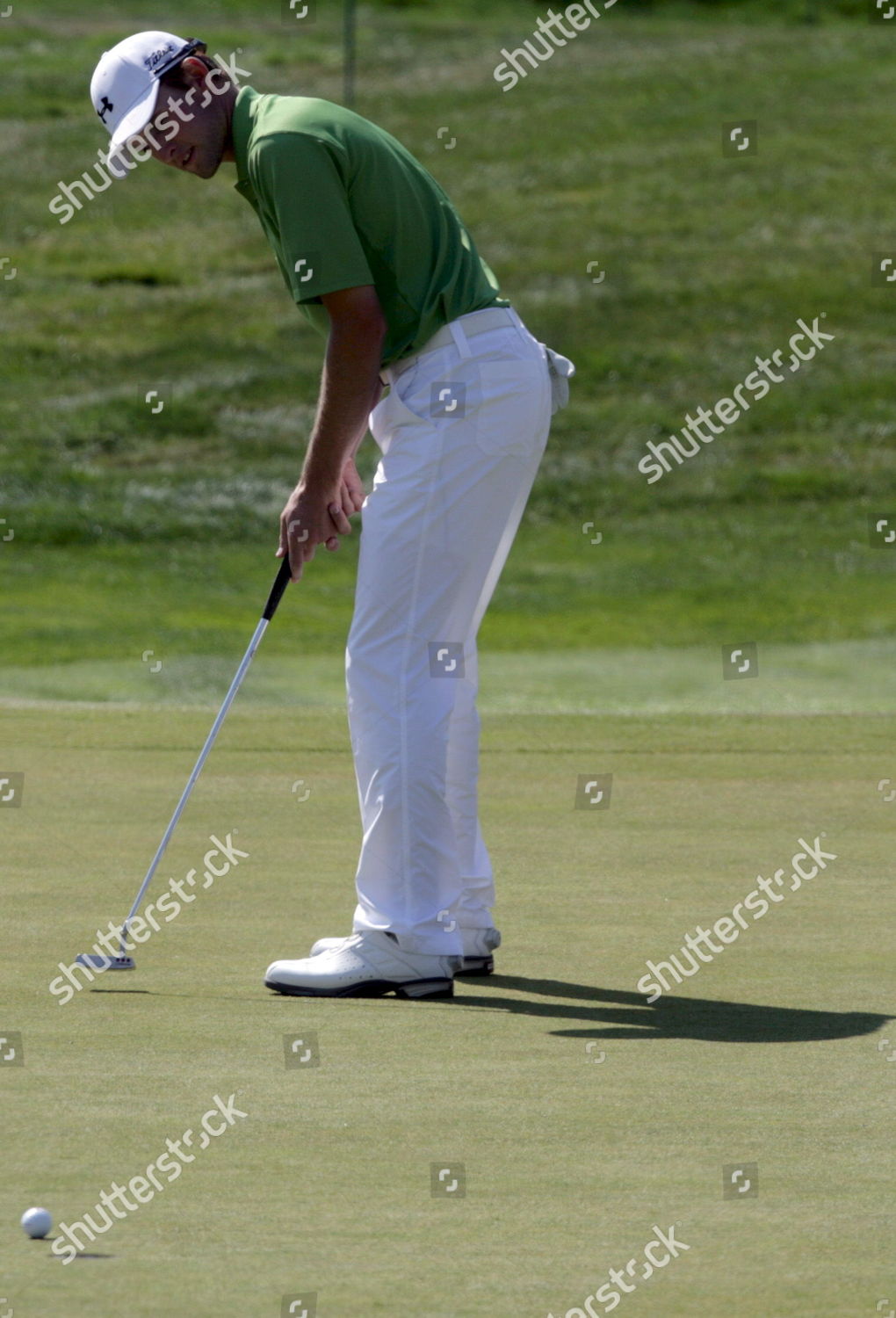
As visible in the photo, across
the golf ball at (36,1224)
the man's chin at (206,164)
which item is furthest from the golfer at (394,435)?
the golf ball at (36,1224)

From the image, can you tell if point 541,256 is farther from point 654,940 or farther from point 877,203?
point 654,940

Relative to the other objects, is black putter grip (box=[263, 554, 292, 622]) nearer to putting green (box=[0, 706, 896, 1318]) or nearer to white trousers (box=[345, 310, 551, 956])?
white trousers (box=[345, 310, 551, 956])

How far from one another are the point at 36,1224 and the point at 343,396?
2.19 meters

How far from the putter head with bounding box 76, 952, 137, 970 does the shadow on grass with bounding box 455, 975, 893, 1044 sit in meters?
0.66

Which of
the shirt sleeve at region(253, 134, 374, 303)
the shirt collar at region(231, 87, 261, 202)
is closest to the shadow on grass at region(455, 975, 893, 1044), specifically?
the shirt sleeve at region(253, 134, 374, 303)

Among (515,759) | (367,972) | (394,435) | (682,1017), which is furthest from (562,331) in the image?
(682,1017)

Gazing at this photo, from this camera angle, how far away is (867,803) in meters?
7.04

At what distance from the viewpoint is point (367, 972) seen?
15.0ft

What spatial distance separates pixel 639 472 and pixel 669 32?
85.8 feet

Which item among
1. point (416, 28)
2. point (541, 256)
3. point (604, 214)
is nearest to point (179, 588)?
point (541, 256)

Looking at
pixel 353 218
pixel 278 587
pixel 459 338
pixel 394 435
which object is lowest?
pixel 278 587

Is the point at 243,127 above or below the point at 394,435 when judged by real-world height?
above

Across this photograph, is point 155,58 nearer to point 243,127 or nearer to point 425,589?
point 243,127

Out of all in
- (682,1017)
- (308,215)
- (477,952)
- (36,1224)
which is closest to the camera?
(36,1224)
